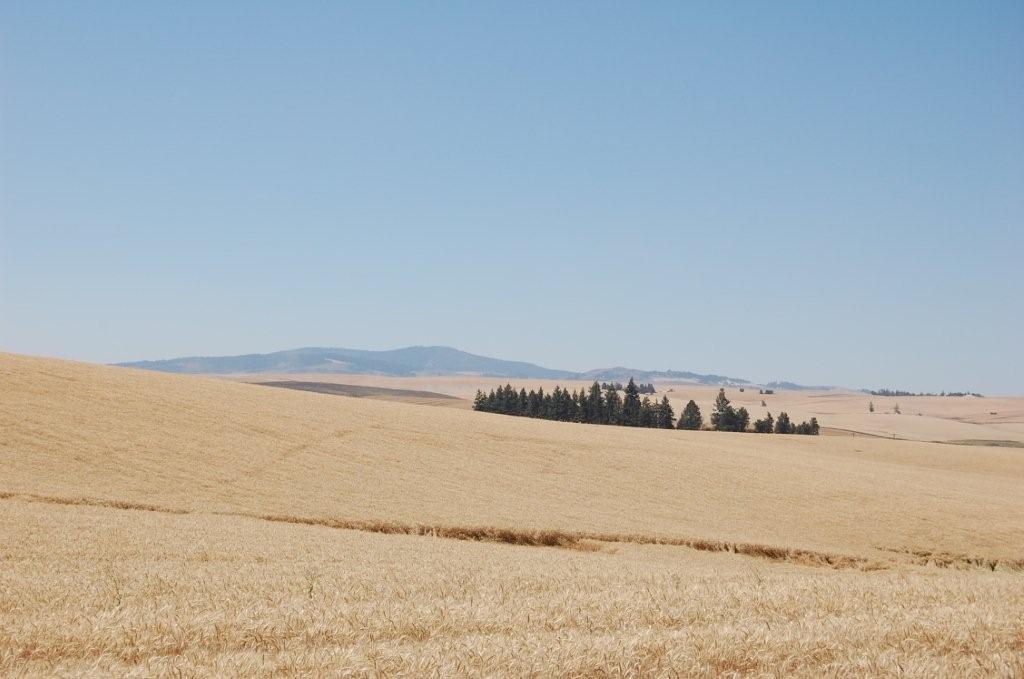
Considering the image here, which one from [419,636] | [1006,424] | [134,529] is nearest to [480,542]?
[134,529]

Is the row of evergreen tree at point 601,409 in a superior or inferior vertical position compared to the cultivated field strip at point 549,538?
superior

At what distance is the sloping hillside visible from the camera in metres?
28.8

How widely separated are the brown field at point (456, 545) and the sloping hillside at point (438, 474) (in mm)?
196

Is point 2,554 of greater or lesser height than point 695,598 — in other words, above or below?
below

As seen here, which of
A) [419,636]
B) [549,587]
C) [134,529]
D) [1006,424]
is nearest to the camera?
[419,636]

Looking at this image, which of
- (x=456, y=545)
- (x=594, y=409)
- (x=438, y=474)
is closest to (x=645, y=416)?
(x=594, y=409)

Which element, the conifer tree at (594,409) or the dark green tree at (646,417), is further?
the conifer tree at (594,409)

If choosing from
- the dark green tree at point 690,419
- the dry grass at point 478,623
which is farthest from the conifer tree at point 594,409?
the dry grass at point 478,623

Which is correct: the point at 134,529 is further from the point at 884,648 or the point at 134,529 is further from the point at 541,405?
the point at 541,405

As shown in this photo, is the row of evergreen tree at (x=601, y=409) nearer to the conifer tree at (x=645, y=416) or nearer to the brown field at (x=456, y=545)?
the conifer tree at (x=645, y=416)

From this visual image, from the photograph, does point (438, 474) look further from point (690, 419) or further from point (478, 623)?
point (690, 419)

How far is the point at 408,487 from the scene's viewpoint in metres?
32.3

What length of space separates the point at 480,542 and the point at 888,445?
5151 centimetres

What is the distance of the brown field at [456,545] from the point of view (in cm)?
767
